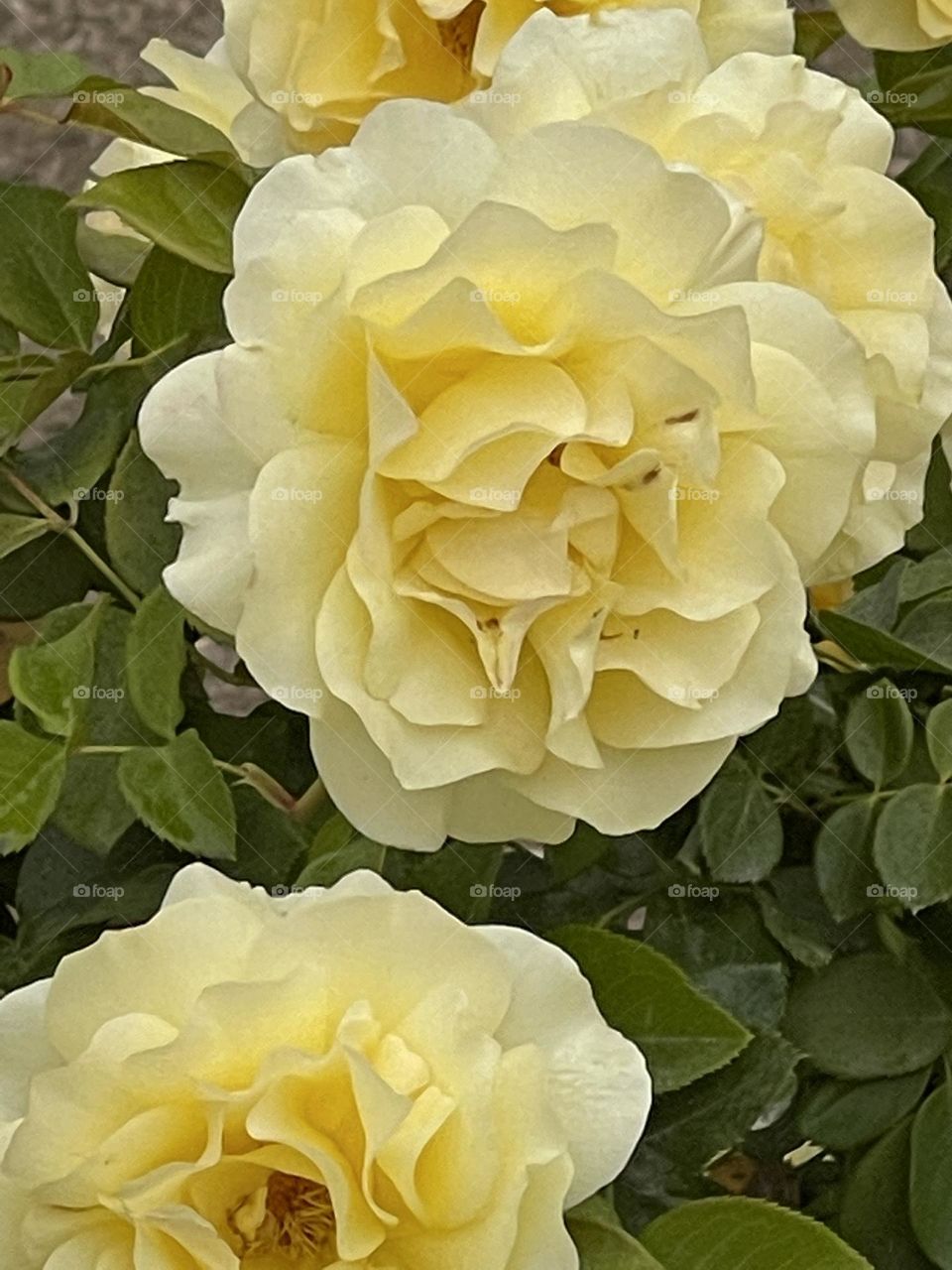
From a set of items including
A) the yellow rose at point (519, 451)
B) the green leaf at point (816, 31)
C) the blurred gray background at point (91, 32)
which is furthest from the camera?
the blurred gray background at point (91, 32)

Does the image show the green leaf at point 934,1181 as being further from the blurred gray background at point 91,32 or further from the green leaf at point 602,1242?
the blurred gray background at point 91,32

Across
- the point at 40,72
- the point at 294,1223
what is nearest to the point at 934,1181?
the point at 294,1223

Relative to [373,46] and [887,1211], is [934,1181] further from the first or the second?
[373,46]

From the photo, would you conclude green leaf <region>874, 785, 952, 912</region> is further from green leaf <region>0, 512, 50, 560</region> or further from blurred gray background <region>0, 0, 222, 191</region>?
blurred gray background <region>0, 0, 222, 191</region>

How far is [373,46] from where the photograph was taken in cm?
26

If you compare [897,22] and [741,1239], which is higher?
[897,22]

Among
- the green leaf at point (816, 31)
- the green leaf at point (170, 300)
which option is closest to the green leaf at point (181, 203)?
the green leaf at point (170, 300)

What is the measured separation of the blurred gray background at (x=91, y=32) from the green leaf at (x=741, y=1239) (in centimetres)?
74

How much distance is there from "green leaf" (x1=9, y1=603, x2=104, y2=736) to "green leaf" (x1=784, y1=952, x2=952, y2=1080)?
0.13 meters

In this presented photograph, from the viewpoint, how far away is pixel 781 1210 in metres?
0.24

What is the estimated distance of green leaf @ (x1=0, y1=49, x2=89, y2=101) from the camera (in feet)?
0.99

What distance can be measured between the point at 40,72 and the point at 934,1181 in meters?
0.25

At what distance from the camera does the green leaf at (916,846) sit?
0.91 feet

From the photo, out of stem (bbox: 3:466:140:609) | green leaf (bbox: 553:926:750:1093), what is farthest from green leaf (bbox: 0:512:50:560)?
green leaf (bbox: 553:926:750:1093)
